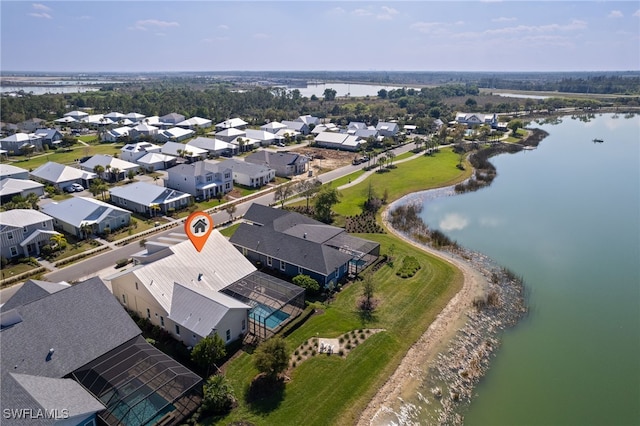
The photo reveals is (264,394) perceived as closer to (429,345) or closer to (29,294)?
(429,345)

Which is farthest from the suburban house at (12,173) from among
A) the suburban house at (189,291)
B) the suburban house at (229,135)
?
the suburban house at (229,135)

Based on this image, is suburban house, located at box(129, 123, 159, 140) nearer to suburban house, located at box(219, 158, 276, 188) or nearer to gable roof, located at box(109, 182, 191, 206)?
suburban house, located at box(219, 158, 276, 188)

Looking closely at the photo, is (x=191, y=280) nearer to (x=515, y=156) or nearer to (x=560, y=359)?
(x=560, y=359)

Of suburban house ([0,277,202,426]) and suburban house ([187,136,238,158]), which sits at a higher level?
suburban house ([187,136,238,158])

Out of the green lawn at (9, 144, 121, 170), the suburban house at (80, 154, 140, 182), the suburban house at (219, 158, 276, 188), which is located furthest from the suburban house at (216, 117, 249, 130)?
the suburban house at (219, 158, 276, 188)

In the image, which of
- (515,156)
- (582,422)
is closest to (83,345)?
(582,422)

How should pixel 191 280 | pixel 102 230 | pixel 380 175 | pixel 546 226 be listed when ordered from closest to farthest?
pixel 191 280
pixel 102 230
pixel 546 226
pixel 380 175

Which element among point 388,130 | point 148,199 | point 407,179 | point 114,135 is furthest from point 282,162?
point 114,135
